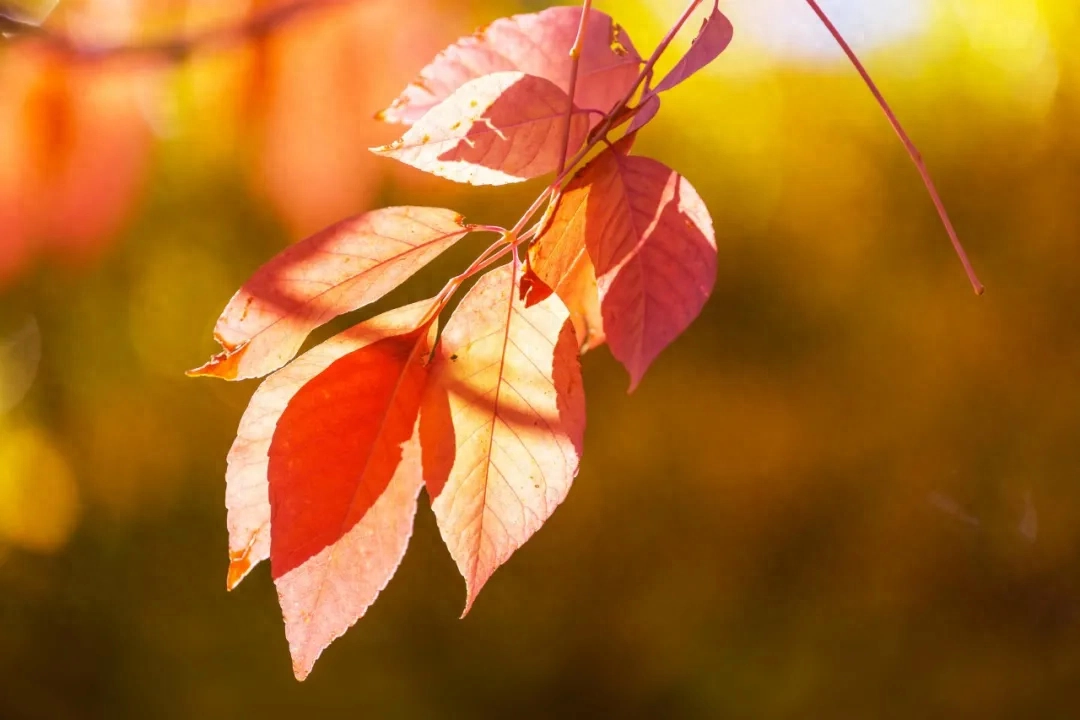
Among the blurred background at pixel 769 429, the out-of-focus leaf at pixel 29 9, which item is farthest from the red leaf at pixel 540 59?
the blurred background at pixel 769 429

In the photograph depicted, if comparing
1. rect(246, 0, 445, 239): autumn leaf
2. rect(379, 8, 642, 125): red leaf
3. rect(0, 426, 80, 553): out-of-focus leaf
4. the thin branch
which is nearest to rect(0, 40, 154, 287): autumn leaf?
the thin branch

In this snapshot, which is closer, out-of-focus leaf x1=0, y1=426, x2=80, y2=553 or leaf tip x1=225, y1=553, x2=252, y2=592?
leaf tip x1=225, y1=553, x2=252, y2=592

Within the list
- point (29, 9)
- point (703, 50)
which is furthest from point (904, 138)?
point (29, 9)

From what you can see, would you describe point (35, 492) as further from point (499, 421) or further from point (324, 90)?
point (499, 421)

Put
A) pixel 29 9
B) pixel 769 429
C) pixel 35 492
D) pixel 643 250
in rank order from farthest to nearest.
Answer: pixel 35 492
pixel 769 429
pixel 29 9
pixel 643 250

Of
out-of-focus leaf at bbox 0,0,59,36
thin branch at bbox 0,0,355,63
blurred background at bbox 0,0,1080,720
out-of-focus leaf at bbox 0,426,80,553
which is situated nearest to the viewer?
out-of-focus leaf at bbox 0,0,59,36

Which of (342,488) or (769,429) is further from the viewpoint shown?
(769,429)

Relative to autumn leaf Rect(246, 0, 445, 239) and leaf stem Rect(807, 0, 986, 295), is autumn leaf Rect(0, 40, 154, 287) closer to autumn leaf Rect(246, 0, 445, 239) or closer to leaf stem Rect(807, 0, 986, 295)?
autumn leaf Rect(246, 0, 445, 239)
